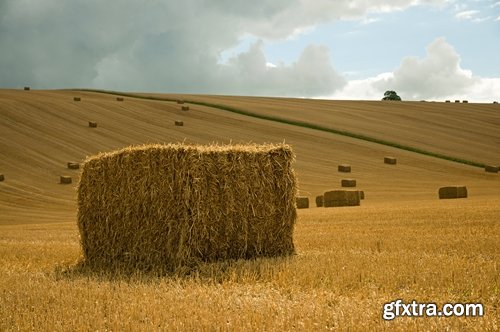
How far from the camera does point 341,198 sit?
2281 cm

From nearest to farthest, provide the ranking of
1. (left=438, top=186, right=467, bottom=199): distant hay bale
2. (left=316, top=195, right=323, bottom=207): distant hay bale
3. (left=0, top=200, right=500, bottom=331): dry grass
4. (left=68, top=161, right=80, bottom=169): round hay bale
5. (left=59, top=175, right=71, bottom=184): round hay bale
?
(left=0, top=200, right=500, bottom=331): dry grass < (left=316, top=195, right=323, bottom=207): distant hay bale < (left=438, top=186, right=467, bottom=199): distant hay bale < (left=59, top=175, right=71, bottom=184): round hay bale < (left=68, top=161, right=80, bottom=169): round hay bale

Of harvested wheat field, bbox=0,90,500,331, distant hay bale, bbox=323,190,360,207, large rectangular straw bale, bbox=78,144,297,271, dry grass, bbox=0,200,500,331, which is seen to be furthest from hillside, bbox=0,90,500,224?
dry grass, bbox=0,200,500,331

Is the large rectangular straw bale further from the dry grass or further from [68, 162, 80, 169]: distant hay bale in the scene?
[68, 162, 80, 169]: distant hay bale

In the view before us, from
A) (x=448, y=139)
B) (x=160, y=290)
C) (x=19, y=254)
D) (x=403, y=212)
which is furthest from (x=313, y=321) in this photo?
(x=448, y=139)

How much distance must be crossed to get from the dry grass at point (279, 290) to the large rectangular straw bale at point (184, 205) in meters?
0.49

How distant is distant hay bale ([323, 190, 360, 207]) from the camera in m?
22.8

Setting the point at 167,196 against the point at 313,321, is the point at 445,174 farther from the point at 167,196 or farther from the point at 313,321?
the point at 313,321

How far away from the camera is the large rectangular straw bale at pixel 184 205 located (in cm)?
826

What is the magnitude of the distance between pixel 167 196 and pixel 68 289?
2150mm

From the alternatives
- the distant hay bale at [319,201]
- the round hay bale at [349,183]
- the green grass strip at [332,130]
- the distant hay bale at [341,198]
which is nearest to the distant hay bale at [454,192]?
the distant hay bale at [341,198]

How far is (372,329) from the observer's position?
4570 mm

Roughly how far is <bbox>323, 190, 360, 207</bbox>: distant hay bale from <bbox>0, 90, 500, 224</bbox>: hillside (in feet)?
7.03

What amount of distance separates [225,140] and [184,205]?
3080 centimetres

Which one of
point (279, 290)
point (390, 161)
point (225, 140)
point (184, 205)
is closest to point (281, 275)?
point (279, 290)
